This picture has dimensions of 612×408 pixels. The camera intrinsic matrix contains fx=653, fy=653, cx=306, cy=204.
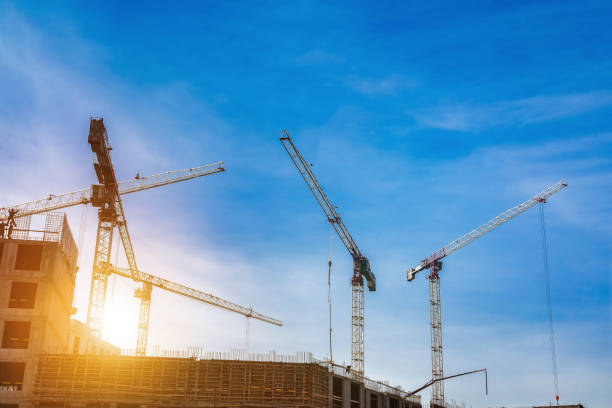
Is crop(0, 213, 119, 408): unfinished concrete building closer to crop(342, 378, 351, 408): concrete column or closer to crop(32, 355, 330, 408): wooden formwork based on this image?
crop(32, 355, 330, 408): wooden formwork

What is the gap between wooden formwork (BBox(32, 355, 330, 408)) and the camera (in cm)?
5916

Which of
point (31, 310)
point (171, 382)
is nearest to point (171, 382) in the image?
point (171, 382)

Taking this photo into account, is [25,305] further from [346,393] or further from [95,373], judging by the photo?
[346,393]

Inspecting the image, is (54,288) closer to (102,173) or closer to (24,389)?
(24,389)

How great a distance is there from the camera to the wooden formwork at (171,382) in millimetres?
59156

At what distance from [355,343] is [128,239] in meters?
52.9

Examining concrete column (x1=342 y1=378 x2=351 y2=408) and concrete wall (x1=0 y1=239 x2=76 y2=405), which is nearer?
concrete wall (x1=0 y1=239 x2=76 y2=405)

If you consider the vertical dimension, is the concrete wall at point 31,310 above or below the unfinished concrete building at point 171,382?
above

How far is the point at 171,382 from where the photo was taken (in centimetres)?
5962

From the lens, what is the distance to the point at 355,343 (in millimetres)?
141125

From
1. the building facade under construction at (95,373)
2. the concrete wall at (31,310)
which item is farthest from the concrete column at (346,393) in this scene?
the concrete wall at (31,310)

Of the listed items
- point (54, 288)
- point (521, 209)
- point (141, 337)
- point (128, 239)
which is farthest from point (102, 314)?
point (521, 209)

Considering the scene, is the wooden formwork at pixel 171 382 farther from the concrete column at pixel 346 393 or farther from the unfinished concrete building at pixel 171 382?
the concrete column at pixel 346 393

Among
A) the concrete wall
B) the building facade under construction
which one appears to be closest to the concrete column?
the building facade under construction
